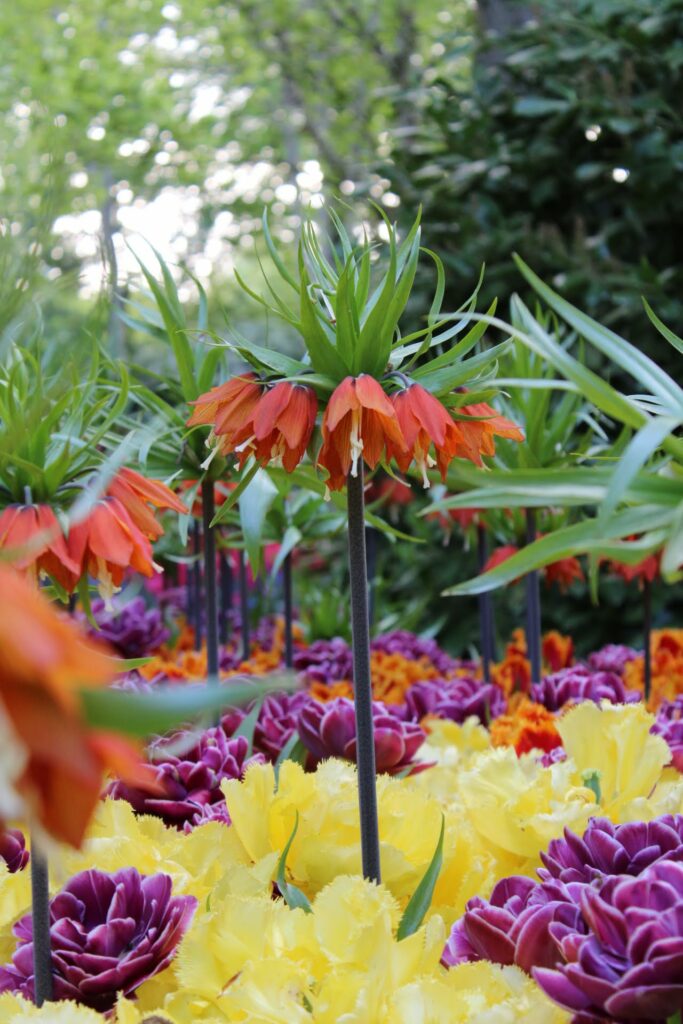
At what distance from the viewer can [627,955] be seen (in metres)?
0.42

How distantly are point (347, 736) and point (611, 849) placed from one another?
0.37 m

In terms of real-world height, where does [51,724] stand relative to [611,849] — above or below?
above

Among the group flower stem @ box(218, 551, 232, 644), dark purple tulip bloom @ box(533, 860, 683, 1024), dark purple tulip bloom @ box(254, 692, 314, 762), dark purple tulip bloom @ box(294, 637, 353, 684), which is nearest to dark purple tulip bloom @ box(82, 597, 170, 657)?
flower stem @ box(218, 551, 232, 644)

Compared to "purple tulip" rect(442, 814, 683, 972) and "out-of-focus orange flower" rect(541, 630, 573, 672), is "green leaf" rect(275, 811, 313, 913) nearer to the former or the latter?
"purple tulip" rect(442, 814, 683, 972)

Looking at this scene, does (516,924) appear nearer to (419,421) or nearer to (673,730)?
(419,421)

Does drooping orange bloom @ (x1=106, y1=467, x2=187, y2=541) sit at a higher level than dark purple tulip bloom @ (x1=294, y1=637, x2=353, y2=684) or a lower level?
higher

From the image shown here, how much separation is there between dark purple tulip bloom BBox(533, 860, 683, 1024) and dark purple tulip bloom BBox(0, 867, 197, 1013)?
0.70ft

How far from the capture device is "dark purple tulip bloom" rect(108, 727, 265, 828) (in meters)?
0.78

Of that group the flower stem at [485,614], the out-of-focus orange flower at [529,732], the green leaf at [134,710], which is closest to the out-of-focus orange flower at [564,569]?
the flower stem at [485,614]

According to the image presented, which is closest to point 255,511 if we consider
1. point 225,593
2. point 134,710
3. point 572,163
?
point 134,710

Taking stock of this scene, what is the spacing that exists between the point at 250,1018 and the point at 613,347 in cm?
33

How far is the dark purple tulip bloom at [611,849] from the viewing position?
0.53 metres

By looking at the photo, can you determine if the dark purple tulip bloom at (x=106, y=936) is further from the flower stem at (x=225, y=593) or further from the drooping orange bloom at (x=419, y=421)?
the flower stem at (x=225, y=593)

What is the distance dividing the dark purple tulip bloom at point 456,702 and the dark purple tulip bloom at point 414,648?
53 cm
